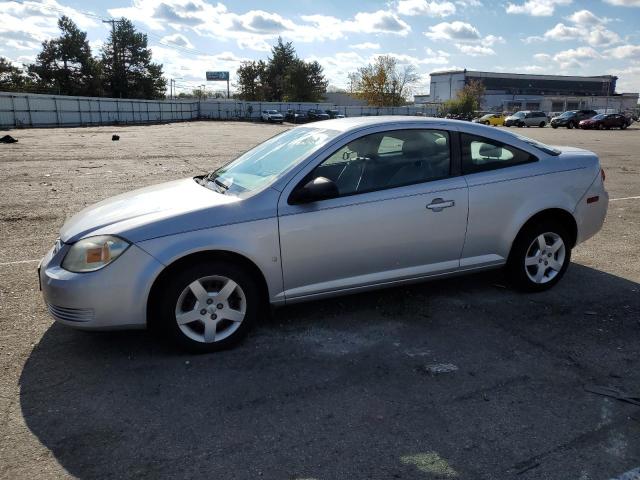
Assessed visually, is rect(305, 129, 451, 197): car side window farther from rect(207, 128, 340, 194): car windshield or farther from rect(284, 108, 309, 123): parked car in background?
rect(284, 108, 309, 123): parked car in background

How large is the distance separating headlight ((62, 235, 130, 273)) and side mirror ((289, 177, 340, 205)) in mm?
1189

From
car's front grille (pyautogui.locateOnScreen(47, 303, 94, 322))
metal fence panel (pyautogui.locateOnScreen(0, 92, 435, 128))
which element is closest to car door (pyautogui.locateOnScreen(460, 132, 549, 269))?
car's front grille (pyautogui.locateOnScreen(47, 303, 94, 322))

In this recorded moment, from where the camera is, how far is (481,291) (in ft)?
16.5

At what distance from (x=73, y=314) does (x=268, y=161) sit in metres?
1.89

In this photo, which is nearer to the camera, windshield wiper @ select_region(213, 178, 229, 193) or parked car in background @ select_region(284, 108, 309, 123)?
windshield wiper @ select_region(213, 178, 229, 193)

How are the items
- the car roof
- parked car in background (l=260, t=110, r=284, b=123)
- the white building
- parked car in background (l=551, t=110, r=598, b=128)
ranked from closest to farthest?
the car roof → parked car in background (l=551, t=110, r=598, b=128) → parked car in background (l=260, t=110, r=284, b=123) → the white building

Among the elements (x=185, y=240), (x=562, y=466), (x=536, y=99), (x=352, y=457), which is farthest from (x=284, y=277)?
(x=536, y=99)

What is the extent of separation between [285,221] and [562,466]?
7.36ft

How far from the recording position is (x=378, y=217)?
409 cm

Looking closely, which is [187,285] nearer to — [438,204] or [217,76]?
[438,204]

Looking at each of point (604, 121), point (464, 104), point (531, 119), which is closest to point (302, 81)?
point (464, 104)

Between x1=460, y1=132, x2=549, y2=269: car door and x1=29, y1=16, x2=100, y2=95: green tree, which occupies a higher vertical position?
x1=29, y1=16, x2=100, y2=95: green tree

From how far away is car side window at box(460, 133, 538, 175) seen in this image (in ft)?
14.9

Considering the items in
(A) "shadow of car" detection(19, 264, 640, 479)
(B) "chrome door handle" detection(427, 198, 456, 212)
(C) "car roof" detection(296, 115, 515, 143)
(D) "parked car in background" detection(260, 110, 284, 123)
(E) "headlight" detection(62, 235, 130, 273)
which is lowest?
(A) "shadow of car" detection(19, 264, 640, 479)
